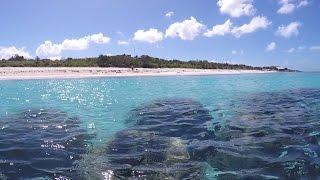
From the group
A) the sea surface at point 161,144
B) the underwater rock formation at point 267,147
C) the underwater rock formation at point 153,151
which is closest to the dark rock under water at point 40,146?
the sea surface at point 161,144

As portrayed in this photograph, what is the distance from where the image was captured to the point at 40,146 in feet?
42.1

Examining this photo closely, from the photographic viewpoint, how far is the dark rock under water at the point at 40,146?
10.2 meters

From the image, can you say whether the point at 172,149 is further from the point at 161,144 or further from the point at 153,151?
the point at 161,144

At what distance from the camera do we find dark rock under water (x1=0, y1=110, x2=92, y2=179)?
1016cm

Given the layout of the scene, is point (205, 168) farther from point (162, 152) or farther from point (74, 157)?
point (74, 157)

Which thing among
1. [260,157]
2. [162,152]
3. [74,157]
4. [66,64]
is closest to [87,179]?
[74,157]

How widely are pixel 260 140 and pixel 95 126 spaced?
6.98 m

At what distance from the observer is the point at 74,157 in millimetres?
11430

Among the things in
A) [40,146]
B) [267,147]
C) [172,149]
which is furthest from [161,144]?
[40,146]

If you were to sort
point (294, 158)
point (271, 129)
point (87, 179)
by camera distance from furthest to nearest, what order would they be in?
point (271, 129), point (294, 158), point (87, 179)

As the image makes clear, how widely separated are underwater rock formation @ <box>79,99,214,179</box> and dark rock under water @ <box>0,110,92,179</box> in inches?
30.4

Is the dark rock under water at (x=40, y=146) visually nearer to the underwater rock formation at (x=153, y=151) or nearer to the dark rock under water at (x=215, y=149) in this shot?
the underwater rock formation at (x=153, y=151)

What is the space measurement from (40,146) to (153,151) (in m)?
3.69

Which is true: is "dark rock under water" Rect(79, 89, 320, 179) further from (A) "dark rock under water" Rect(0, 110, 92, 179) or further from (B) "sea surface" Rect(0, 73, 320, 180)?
(A) "dark rock under water" Rect(0, 110, 92, 179)
